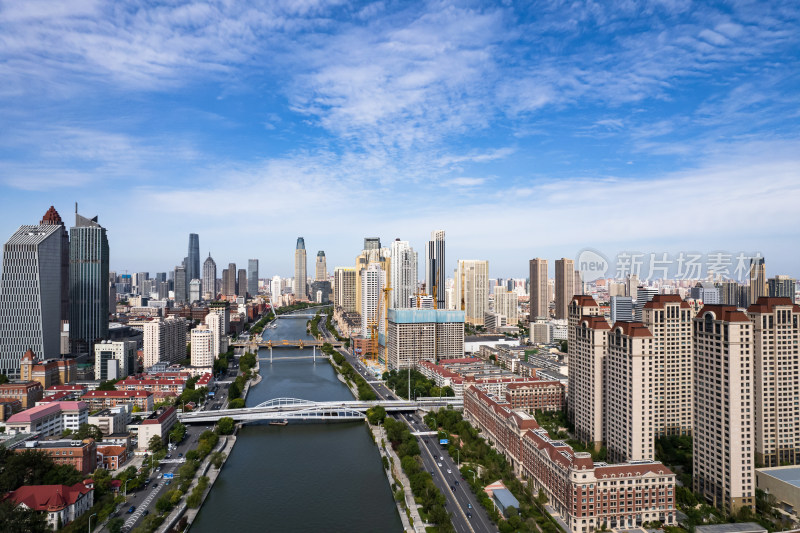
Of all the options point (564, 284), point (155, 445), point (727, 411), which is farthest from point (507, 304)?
point (727, 411)

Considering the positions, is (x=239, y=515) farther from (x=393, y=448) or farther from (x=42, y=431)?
(x=42, y=431)

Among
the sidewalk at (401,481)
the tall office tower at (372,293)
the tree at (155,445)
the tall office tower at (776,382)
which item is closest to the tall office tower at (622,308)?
the tall office tower at (776,382)

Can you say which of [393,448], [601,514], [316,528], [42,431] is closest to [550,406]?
[393,448]

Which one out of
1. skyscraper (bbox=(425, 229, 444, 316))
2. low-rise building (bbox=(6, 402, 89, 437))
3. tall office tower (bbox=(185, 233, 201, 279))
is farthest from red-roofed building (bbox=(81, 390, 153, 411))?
tall office tower (bbox=(185, 233, 201, 279))

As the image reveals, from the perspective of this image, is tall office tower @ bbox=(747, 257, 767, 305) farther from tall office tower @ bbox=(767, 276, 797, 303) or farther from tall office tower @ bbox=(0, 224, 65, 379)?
tall office tower @ bbox=(0, 224, 65, 379)

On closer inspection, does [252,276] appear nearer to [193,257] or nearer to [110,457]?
[193,257]
